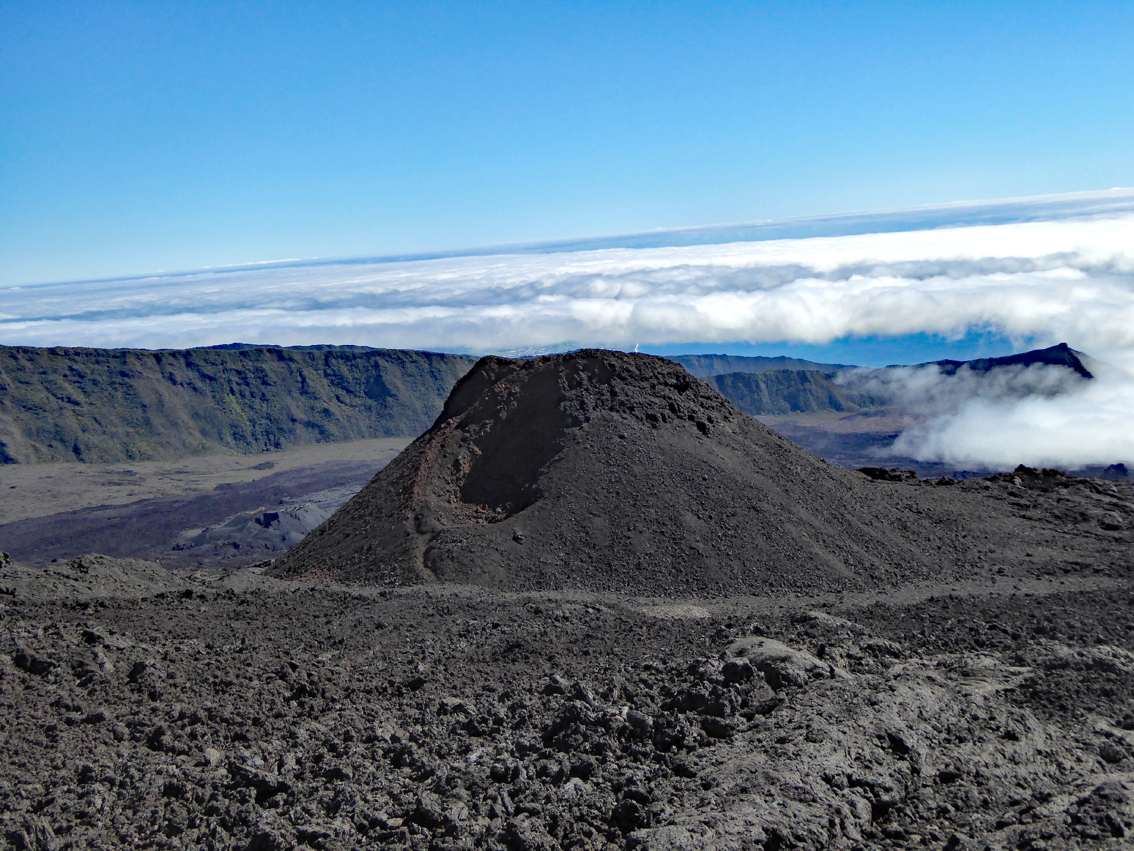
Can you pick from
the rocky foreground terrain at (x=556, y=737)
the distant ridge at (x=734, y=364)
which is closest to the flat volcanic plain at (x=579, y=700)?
the rocky foreground terrain at (x=556, y=737)

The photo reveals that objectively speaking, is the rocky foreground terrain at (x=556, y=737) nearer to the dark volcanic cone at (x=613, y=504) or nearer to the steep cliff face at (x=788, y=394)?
the dark volcanic cone at (x=613, y=504)

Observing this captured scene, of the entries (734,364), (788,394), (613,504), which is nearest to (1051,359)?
(788,394)

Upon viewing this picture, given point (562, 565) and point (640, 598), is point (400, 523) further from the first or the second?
point (640, 598)

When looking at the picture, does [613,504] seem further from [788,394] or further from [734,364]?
[734,364]

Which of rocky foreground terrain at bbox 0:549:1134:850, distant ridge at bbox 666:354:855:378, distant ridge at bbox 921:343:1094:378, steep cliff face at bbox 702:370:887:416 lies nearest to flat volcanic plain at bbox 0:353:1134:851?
rocky foreground terrain at bbox 0:549:1134:850

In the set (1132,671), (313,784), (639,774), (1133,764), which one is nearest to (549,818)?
(639,774)
